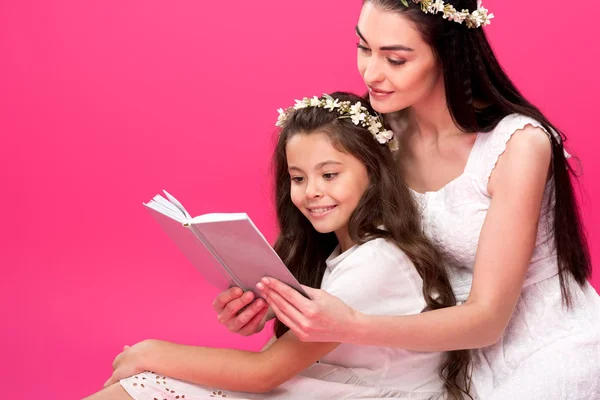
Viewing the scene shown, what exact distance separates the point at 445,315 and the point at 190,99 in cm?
307

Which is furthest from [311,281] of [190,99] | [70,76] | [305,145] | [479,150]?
[70,76]

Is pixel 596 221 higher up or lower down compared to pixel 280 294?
lower down

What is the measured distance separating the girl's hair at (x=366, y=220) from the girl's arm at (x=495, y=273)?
0.22 m

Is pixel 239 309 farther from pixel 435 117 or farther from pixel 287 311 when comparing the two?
pixel 435 117

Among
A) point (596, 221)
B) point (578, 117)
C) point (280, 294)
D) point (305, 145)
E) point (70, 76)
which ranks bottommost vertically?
point (596, 221)

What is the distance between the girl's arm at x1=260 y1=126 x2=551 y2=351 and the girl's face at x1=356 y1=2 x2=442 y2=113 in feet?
1.20

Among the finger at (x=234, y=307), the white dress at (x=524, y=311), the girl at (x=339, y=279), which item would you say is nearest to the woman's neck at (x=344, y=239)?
the girl at (x=339, y=279)

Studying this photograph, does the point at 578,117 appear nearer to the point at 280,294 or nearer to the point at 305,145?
the point at 305,145

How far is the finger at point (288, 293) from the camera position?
2.70m

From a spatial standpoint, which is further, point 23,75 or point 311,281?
point 23,75

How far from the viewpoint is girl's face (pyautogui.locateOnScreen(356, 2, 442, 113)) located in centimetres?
326

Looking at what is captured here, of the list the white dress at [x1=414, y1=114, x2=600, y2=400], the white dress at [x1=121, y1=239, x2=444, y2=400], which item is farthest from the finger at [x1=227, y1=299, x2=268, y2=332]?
the white dress at [x1=414, y1=114, x2=600, y2=400]

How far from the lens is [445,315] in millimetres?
2988

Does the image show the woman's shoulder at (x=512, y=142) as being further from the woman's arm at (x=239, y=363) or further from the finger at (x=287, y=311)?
the finger at (x=287, y=311)
